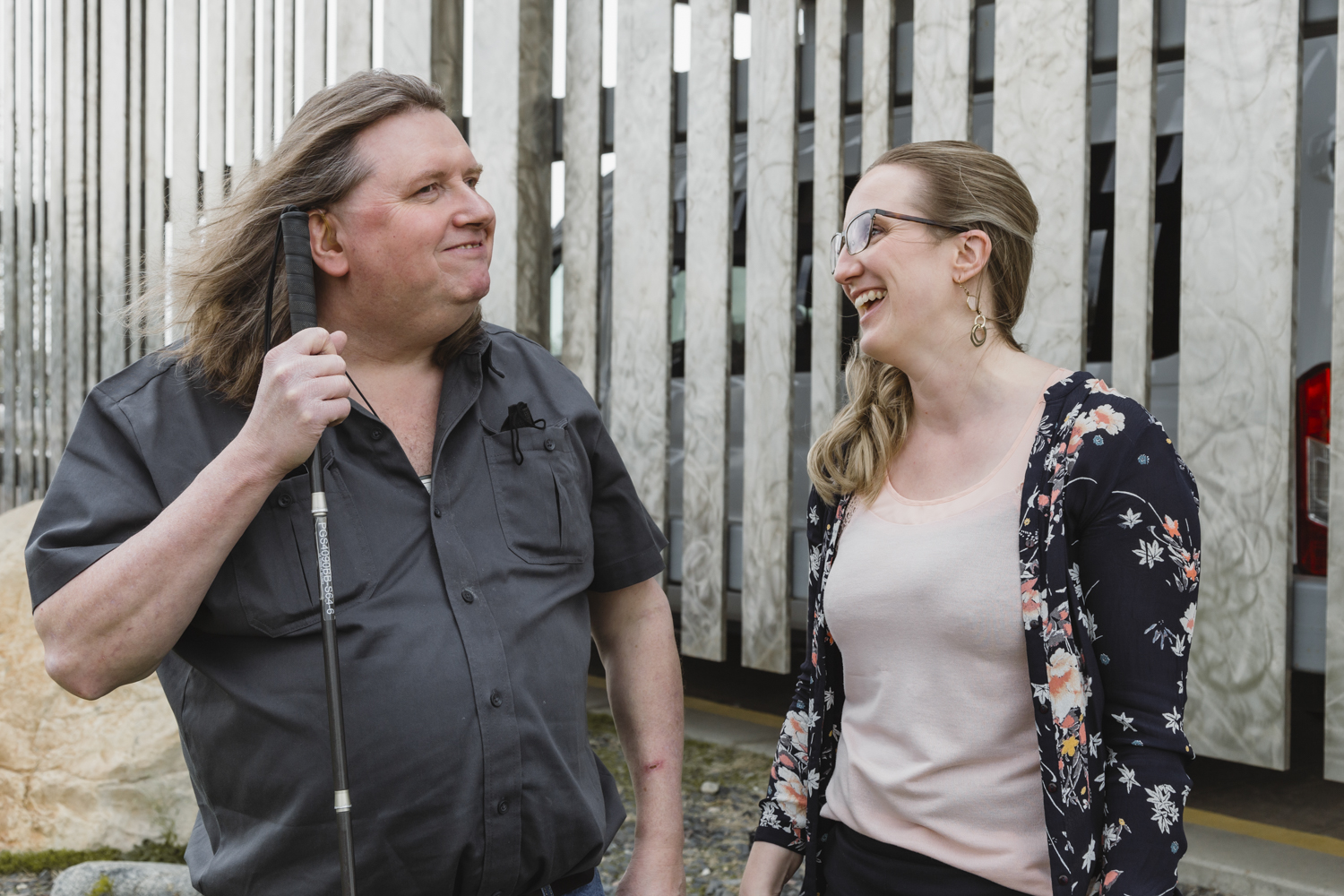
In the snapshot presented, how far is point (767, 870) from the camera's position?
7.39ft

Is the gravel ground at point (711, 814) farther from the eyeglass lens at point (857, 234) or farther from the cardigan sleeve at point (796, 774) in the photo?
the eyeglass lens at point (857, 234)

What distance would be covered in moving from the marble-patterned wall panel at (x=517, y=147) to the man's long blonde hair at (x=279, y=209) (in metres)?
2.72

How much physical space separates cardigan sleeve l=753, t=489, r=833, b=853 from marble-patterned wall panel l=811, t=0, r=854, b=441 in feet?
6.01

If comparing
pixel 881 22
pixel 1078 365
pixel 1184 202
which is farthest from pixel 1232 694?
pixel 881 22

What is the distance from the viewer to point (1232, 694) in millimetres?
3373

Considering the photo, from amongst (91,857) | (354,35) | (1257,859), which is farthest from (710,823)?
(354,35)

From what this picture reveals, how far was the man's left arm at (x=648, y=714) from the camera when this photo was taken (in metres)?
2.22

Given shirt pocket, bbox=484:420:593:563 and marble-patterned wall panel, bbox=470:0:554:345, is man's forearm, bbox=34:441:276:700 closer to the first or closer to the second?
shirt pocket, bbox=484:420:593:563

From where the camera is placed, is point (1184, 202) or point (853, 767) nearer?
point (853, 767)

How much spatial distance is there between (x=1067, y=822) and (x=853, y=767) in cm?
43

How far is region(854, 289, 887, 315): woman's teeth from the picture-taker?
2.24m

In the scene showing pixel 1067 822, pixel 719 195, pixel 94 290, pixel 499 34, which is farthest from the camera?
pixel 94 290

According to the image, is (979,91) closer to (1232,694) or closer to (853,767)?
(1232,694)

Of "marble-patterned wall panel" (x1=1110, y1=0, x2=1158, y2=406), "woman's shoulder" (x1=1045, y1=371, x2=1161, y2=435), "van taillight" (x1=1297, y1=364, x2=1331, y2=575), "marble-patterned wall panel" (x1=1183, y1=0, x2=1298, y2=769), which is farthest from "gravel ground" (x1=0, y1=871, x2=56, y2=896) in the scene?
"van taillight" (x1=1297, y1=364, x2=1331, y2=575)
